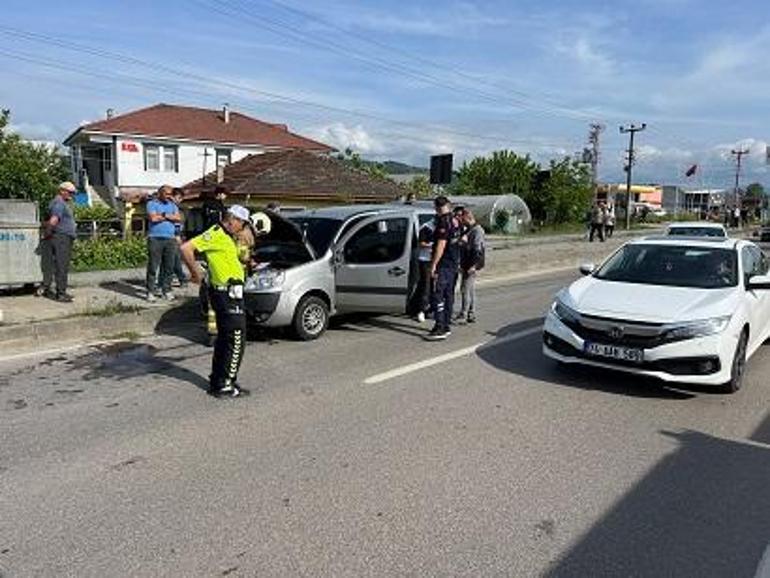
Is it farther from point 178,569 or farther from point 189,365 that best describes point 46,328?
point 178,569

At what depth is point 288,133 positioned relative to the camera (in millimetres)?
54375

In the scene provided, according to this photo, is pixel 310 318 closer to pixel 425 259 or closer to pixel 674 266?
pixel 425 259

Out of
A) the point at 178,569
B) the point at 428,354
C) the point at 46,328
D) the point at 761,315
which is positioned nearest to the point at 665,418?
the point at 761,315

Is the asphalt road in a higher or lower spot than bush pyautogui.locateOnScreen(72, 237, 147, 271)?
lower

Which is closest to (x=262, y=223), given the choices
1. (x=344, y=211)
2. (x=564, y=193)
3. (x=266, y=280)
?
(x=266, y=280)

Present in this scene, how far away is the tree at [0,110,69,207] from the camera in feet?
131

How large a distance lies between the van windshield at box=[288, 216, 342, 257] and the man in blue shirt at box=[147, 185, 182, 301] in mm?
1960

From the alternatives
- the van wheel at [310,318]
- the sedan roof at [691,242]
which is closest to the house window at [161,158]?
the van wheel at [310,318]

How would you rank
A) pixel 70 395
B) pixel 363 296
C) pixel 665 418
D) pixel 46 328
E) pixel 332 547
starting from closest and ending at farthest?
pixel 332 547, pixel 665 418, pixel 70 395, pixel 46 328, pixel 363 296

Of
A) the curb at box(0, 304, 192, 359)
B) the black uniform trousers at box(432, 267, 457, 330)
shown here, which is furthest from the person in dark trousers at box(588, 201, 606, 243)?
the curb at box(0, 304, 192, 359)

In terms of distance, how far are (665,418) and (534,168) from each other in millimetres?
51256

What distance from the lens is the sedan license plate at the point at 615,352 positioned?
6.80 metres

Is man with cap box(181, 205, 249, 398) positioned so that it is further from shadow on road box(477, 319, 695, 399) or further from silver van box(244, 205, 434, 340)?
shadow on road box(477, 319, 695, 399)

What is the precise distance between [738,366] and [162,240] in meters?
7.80
